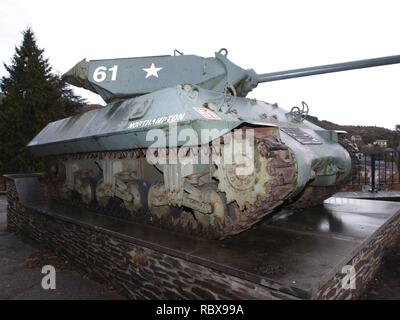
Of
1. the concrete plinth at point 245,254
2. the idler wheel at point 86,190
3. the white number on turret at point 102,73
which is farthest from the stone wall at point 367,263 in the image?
the idler wheel at point 86,190

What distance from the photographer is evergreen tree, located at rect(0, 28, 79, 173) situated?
1792cm

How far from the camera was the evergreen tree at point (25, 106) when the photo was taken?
1792 cm

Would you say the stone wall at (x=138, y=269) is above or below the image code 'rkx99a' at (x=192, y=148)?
below

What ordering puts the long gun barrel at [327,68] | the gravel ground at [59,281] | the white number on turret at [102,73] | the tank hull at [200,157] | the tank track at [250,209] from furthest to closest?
the white number on turret at [102,73], the long gun barrel at [327,68], the gravel ground at [59,281], the tank hull at [200,157], the tank track at [250,209]

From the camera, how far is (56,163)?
8102 mm

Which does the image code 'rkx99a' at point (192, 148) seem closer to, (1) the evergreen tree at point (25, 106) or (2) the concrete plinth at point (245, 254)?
(2) the concrete plinth at point (245, 254)

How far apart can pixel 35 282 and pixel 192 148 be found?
2.90 meters

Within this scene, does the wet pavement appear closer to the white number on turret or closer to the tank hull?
the tank hull

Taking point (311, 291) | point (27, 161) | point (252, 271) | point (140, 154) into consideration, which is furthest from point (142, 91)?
point (27, 161)

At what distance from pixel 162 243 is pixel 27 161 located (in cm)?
1608

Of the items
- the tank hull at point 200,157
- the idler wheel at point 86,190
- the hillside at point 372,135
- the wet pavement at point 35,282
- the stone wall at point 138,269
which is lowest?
the wet pavement at point 35,282

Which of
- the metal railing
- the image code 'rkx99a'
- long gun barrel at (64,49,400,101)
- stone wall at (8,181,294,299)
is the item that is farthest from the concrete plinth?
the metal railing

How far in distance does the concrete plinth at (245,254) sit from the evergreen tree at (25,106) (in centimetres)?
1327

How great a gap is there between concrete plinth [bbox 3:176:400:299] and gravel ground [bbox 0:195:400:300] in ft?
0.52
